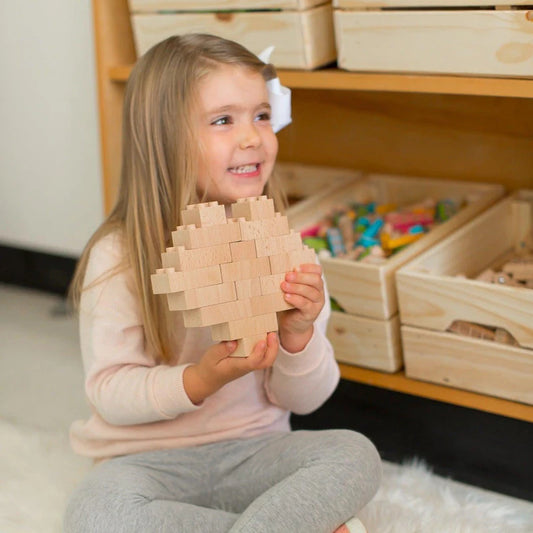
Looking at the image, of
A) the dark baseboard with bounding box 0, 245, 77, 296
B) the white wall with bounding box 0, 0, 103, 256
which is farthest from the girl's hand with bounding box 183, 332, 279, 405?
the dark baseboard with bounding box 0, 245, 77, 296

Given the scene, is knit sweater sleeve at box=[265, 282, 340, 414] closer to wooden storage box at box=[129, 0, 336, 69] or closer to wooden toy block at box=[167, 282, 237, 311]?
wooden toy block at box=[167, 282, 237, 311]

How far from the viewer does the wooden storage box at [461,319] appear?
1.11m

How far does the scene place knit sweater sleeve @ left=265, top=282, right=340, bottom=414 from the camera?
105 centimetres

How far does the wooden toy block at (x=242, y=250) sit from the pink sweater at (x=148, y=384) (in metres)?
0.18

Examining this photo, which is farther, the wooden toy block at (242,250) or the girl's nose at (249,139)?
the girl's nose at (249,139)

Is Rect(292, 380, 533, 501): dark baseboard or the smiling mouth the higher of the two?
the smiling mouth

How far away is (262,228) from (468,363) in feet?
1.35

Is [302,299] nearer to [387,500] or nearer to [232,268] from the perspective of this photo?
[232,268]

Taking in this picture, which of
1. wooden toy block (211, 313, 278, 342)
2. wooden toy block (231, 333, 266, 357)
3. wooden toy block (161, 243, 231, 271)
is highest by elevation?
wooden toy block (161, 243, 231, 271)

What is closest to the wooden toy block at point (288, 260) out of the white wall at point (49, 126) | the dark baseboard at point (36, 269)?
the white wall at point (49, 126)

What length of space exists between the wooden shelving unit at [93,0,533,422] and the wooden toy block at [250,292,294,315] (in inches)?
15.2

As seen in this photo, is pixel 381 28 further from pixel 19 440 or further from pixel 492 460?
pixel 19 440

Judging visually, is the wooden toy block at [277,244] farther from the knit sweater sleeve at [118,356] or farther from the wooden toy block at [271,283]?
the knit sweater sleeve at [118,356]

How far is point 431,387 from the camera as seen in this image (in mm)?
Answer: 1204
